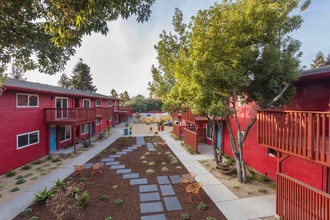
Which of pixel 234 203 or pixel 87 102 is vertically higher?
pixel 87 102

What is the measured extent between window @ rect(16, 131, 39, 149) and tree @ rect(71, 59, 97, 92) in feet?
136

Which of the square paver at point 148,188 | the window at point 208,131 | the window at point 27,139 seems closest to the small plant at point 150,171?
the square paver at point 148,188

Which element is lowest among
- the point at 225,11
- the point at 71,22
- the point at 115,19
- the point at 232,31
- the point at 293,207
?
the point at 293,207

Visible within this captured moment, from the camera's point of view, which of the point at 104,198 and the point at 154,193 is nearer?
the point at 104,198

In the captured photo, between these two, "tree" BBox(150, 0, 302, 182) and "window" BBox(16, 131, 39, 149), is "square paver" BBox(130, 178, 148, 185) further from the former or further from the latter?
"window" BBox(16, 131, 39, 149)

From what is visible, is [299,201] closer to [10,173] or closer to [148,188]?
[148,188]

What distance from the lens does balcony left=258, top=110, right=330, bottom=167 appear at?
4680 millimetres

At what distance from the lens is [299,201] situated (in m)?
5.61

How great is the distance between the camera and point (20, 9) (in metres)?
5.32

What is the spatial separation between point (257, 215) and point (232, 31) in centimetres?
735

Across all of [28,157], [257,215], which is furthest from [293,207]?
[28,157]

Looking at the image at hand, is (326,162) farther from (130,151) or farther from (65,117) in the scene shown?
(65,117)

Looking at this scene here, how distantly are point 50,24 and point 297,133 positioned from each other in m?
7.75

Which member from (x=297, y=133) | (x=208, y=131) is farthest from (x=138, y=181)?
(x=208, y=131)
